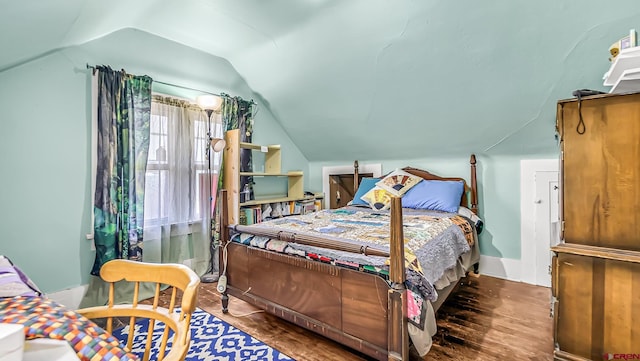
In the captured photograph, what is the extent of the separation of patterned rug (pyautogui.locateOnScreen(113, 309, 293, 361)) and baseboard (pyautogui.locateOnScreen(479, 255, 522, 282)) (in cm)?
243

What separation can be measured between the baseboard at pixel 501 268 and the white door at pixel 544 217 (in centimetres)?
17

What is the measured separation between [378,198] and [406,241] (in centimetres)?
148

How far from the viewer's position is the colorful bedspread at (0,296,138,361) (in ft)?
2.11

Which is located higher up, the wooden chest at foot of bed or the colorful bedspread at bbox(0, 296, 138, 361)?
the colorful bedspread at bbox(0, 296, 138, 361)

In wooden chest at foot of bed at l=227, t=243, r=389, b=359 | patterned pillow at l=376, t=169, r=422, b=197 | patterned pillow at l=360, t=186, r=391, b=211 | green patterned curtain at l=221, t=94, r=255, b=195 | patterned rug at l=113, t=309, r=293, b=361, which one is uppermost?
green patterned curtain at l=221, t=94, r=255, b=195

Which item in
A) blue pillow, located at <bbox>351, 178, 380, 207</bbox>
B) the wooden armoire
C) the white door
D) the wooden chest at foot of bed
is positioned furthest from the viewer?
blue pillow, located at <bbox>351, 178, 380, 207</bbox>

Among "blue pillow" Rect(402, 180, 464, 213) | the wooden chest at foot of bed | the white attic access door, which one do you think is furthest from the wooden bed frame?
the white attic access door

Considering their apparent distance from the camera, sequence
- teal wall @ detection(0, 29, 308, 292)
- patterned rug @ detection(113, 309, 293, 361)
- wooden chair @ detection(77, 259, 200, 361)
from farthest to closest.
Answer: teal wall @ detection(0, 29, 308, 292), patterned rug @ detection(113, 309, 293, 361), wooden chair @ detection(77, 259, 200, 361)

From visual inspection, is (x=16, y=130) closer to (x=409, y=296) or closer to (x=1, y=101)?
(x=1, y=101)

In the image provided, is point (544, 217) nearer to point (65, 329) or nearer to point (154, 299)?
point (154, 299)

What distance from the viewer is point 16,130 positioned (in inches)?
85.2

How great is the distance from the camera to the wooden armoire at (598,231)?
145 centimetres

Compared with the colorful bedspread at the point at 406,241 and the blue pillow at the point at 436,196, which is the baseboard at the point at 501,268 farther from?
the blue pillow at the point at 436,196

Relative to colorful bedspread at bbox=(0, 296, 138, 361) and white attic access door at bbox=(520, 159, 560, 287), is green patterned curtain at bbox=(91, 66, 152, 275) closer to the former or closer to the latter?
colorful bedspread at bbox=(0, 296, 138, 361)
